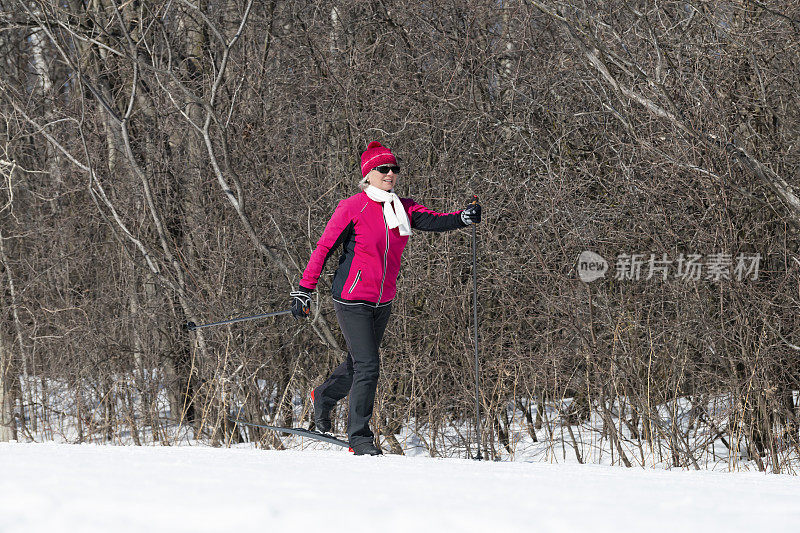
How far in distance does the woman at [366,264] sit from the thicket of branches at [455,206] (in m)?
1.85

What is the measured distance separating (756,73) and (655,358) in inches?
89.9

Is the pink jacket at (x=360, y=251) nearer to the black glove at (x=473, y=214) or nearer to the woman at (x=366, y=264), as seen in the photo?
the woman at (x=366, y=264)

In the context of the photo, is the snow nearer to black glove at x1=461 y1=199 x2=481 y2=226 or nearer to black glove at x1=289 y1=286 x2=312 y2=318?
black glove at x1=289 y1=286 x2=312 y2=318

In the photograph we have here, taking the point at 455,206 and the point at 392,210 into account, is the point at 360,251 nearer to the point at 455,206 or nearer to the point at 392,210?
the point at 392,210

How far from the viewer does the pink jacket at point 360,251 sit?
4.95m

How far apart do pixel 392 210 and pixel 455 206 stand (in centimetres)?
279

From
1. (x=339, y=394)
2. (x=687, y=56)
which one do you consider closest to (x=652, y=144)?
(x=687, y=56)

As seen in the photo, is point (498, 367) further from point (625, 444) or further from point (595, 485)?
point (595, 485)

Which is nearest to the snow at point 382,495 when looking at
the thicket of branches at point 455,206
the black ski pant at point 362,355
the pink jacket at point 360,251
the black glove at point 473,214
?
the black ski pant at point 362,355

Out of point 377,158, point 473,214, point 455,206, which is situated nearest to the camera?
point 473,214

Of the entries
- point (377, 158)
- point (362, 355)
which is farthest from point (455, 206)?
point (362, 355)

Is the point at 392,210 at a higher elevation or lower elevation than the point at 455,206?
lower

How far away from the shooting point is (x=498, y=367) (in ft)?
24.8

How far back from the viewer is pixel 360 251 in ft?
16.3
